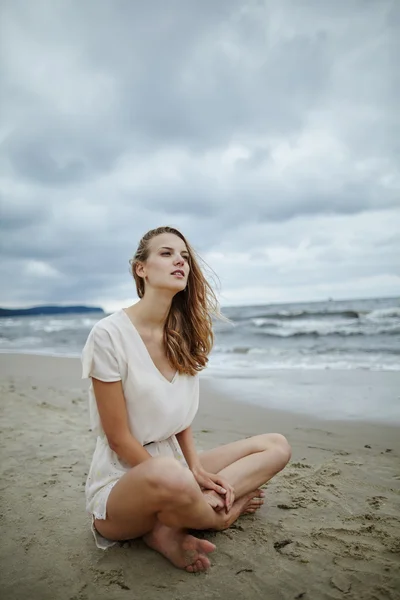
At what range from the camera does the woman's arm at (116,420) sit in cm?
229

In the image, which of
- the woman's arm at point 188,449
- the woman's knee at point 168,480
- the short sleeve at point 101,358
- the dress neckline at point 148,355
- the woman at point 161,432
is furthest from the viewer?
the woman's arm at point 188,449

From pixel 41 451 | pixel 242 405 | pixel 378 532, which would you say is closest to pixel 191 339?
pixel 378 532

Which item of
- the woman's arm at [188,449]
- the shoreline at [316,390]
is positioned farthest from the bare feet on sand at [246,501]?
the shoreline at [316,390]

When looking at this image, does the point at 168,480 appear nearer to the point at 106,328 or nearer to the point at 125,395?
the point at 125,395

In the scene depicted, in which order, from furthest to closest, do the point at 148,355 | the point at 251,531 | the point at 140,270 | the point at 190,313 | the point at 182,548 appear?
the point at 190,313 → the point at 140,270 → the point at 251,531 → the point at 148,355 → the point at 182,548

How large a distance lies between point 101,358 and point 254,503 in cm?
154

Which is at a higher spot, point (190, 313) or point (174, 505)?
point (190, 313)

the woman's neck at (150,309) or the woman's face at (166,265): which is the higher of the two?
the woman's face at (166,265)

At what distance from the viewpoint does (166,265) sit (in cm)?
276

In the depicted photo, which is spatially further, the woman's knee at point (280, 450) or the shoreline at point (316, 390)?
the shoreline at point (316, 390)

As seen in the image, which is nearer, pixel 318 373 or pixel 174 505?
pixel 174 505

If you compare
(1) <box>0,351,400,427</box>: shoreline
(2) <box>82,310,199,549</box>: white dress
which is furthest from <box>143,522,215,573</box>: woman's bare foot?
(1) <box>0,351,400,427</box>: shoreline

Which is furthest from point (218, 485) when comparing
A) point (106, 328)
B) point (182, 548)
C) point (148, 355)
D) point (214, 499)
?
point (106, 328)

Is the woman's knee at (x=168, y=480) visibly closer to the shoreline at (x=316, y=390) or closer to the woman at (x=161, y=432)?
the woman at (x=161, y=432)
